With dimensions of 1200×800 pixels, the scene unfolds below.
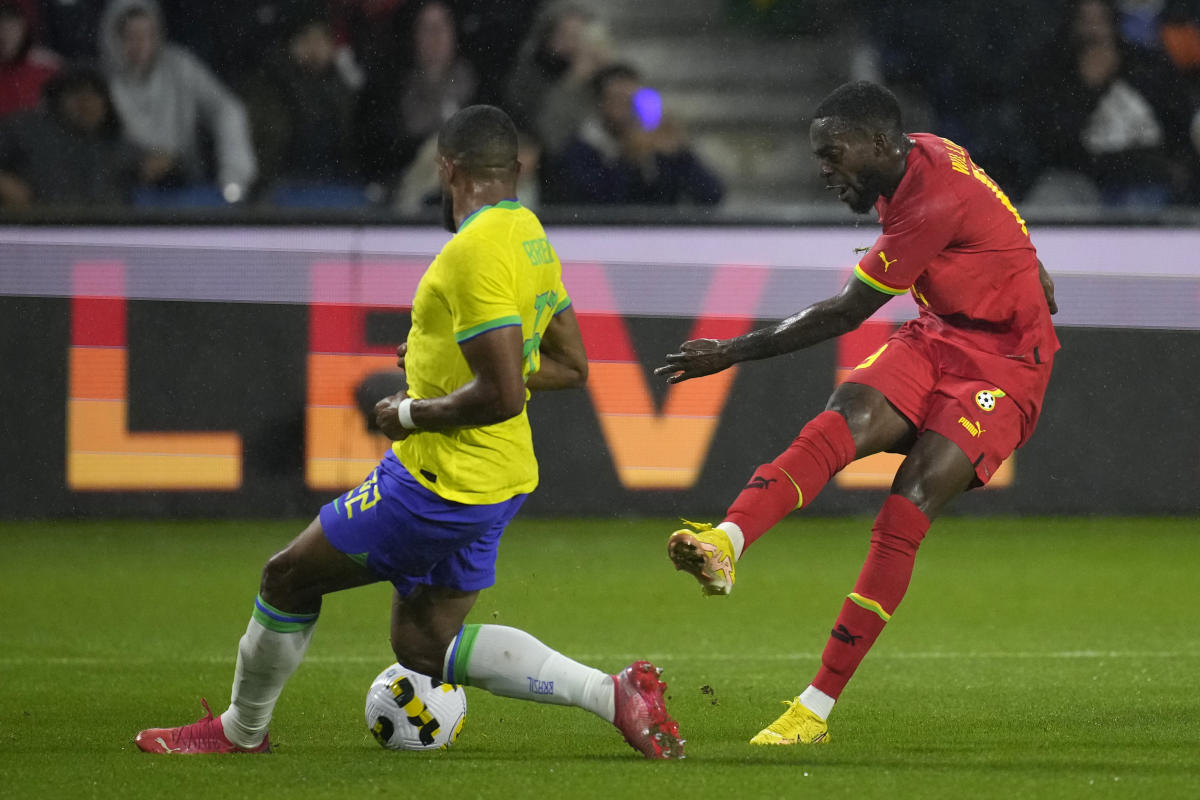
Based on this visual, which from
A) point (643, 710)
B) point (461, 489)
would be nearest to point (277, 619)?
point (461, 489)

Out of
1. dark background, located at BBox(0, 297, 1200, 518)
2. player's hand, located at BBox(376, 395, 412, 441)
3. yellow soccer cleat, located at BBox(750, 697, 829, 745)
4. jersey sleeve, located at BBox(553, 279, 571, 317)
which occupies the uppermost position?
jersey sleeve, located at BBox(553, 279, 571, 317)

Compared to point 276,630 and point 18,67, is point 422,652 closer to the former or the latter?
point 276,630

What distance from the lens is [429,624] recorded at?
444 centimetres

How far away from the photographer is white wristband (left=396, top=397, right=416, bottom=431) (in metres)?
4.16

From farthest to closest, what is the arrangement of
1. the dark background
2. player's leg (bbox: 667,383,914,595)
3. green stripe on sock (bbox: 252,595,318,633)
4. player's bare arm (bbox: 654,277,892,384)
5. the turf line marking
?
the dark background, the turf line marking, player's bare arm (bbox: 654,277,892,384), player's leg (bbox: 667,383,914,595), green stripe on sock (bbox: 252,595,318,633)

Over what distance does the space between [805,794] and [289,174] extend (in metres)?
7.48

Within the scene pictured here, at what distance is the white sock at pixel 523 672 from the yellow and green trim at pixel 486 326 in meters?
0.82

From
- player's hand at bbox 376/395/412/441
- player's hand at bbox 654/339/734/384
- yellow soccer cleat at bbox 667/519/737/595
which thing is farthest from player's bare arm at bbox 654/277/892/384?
player's hand at bbox 376/395/412/441

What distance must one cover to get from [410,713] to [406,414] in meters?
1.04

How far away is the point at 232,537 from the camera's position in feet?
29.5

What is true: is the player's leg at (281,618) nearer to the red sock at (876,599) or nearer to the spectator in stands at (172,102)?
the red sock at (876,599)

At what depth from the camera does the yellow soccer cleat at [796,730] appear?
4.73m

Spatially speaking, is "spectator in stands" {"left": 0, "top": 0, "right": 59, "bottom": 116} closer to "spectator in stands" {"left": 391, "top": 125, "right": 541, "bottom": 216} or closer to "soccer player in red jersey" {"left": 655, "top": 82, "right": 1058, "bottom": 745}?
"spectator in stands" {"left": 391, "top": 125, "right": 541, "bottom": 216}

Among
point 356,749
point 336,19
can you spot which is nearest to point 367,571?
point 356,749
